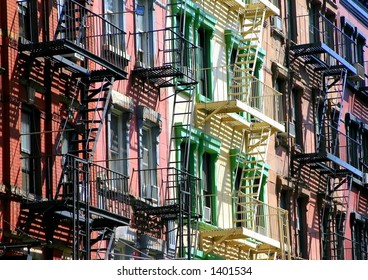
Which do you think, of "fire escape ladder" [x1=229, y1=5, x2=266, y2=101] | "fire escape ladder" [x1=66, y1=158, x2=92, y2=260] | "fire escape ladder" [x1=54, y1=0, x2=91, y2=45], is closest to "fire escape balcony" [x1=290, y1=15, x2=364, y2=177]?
"fire escape ladder" [x1=229, y1=5, x2=266, y2=101]

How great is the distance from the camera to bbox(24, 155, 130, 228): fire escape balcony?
1519 inches

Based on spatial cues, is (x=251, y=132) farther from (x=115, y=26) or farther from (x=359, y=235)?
(x=115, y=26)

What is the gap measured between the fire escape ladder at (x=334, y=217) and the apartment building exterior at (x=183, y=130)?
74mm

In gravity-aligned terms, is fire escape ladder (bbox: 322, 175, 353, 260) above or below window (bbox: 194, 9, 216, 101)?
below

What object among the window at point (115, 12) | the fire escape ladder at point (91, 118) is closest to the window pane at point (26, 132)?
the fire escape ladder at point (91, 118)

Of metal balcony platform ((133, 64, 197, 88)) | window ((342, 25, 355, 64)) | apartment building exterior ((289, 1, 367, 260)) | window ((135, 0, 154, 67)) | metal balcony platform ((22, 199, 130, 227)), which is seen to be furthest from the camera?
window ((342, 25, 355, 64))

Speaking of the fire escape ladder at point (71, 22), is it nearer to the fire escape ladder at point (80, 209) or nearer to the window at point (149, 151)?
the fire escape ladder at point (80, 209)

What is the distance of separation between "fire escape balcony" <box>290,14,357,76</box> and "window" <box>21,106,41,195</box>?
21066mm

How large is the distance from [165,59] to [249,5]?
750cm

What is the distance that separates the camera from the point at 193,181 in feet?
153

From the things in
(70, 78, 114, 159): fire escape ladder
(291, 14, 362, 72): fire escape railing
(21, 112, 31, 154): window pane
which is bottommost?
(21, 112, 31, 154): window pane

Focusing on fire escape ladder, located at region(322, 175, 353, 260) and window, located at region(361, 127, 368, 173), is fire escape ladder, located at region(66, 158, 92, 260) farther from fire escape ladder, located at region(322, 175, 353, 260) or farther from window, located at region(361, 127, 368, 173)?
window, located at region(361, 127, 368, 173)

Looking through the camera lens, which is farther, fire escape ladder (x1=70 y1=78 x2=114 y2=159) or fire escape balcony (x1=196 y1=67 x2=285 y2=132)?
fire escape balcony (x1=196 y1=67 x2=285 y2=132)

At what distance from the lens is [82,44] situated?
4131 cm
